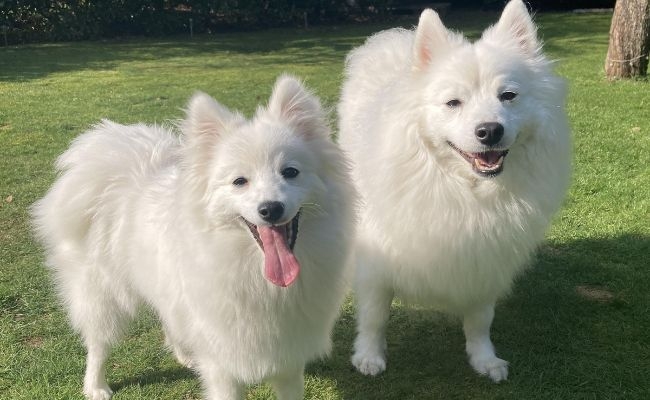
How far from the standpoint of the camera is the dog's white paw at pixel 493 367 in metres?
3.40

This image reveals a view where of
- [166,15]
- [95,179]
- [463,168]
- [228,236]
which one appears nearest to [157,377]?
[95,179]

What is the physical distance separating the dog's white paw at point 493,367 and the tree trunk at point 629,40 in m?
8.05

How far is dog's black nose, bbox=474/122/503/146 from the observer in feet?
8.65

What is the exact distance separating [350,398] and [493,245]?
1.14 meters

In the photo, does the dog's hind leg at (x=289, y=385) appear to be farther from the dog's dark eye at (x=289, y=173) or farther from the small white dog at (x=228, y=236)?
the dog's dark eye at (x=289, y=173)

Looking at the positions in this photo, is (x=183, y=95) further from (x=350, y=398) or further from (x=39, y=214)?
(x=350, y=398)

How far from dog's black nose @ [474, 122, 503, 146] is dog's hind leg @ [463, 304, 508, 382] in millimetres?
1165

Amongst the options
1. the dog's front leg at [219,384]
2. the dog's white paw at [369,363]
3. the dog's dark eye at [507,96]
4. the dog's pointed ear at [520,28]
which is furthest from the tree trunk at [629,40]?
the dog's front leg at [219,384]

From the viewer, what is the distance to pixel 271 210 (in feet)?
7.20

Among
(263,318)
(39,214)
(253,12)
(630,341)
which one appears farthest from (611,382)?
(253,12)

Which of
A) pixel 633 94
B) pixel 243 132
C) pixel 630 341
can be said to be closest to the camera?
pixel 243 132

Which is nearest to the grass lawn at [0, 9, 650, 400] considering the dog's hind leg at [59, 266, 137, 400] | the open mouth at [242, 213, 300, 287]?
the dog's hind leg at [59, 266, 137, 400]

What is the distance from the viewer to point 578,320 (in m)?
3.92

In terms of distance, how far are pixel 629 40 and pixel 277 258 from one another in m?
9.49
